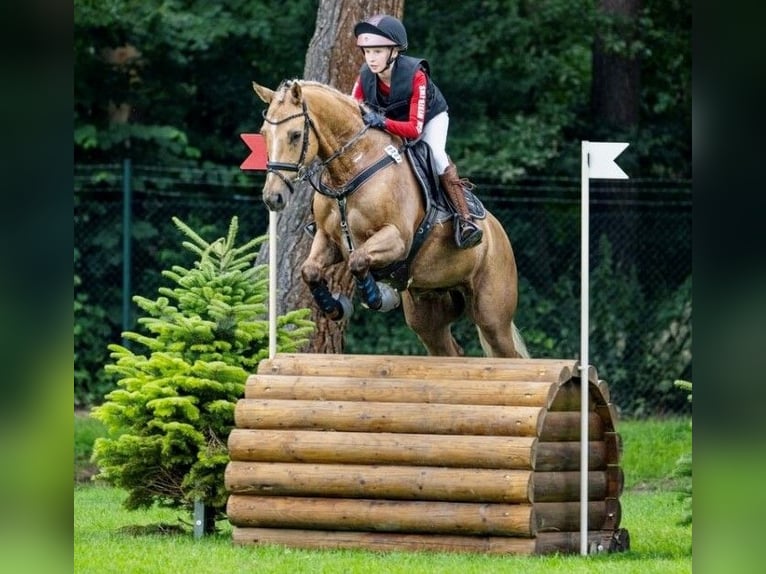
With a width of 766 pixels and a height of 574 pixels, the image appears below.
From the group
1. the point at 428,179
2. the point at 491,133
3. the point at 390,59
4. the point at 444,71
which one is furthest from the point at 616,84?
the point at 390,59

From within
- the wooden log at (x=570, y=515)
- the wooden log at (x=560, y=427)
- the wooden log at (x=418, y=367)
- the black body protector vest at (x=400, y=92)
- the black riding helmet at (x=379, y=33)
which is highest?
the black riding helmet at (x=379, y=33)

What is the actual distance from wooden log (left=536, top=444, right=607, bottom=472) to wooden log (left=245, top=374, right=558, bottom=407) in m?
0.34

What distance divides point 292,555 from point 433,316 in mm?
1737

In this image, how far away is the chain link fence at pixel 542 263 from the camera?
511 inches

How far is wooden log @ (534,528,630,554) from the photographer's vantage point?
644cm

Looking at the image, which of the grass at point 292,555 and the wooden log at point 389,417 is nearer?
the grass at point 292,555

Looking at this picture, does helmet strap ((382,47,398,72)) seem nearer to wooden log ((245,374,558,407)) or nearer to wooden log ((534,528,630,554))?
wooden log ((245,374,558,407))

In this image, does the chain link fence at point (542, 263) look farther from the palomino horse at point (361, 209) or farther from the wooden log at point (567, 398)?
the wooden log at point (567, 398)

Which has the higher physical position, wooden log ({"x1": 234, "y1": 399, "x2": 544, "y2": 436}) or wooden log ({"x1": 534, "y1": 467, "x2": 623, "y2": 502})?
wooden log ({"x1": 234, "y1": 399, "x2": 544, "y2": 436})

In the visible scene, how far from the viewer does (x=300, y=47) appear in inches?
557

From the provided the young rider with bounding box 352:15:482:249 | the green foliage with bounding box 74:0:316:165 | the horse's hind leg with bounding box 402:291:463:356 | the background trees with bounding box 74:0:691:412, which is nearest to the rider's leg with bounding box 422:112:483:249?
the young rider with bounding box 352:15:482:249

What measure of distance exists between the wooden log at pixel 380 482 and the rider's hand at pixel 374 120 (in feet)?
5.50

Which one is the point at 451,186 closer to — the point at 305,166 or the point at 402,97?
the point at 402,97

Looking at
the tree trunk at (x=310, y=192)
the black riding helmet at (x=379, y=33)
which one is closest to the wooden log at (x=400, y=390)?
the black riding helmet at (x=379, y=33)
